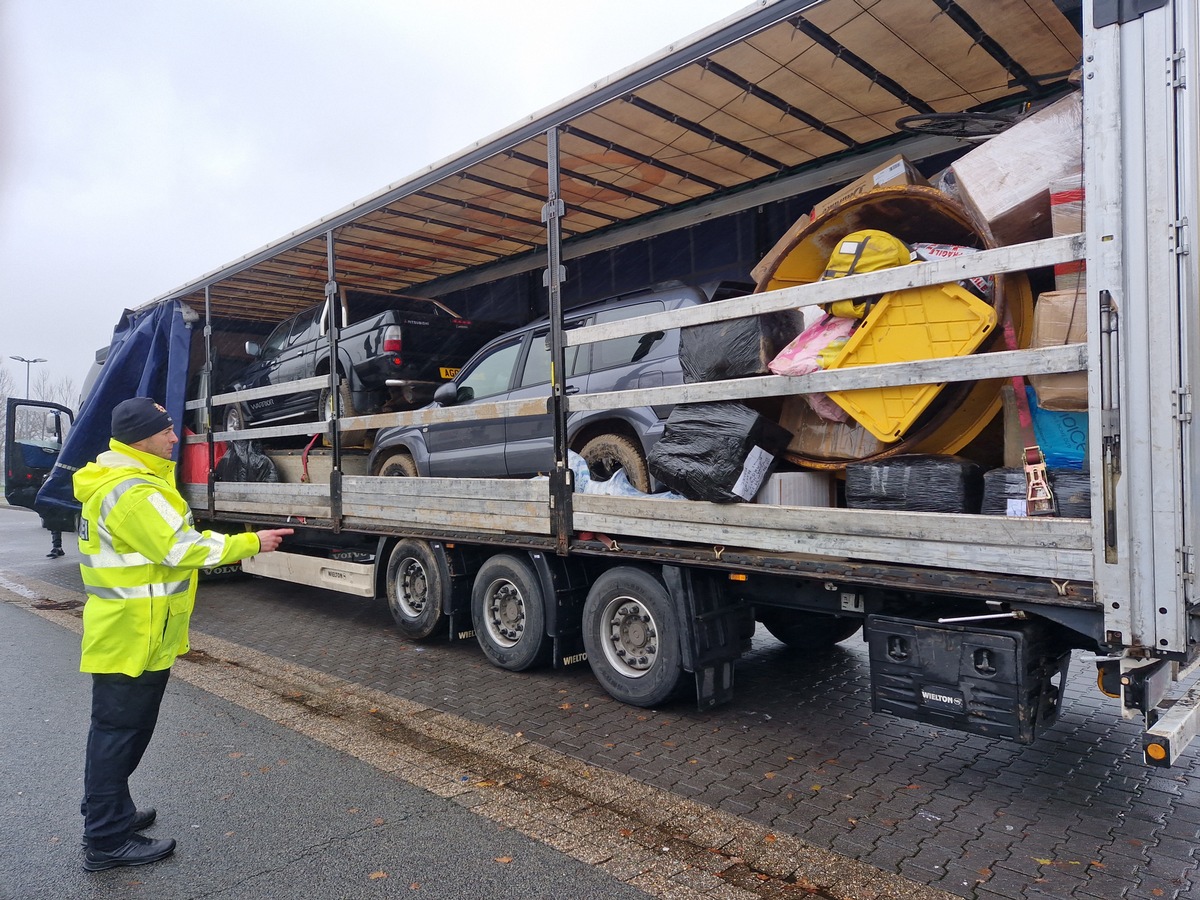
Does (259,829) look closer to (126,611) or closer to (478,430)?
(126,611)

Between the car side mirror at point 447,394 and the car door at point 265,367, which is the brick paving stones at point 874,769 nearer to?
the car side mirror at point 447,394

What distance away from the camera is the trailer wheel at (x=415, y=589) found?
6.50 meters

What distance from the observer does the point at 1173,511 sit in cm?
289

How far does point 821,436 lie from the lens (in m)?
4.28

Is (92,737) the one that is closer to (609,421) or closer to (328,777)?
(328,777)

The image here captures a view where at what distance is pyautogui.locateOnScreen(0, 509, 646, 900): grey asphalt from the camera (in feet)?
10.2

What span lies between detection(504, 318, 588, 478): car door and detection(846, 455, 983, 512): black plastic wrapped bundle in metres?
2.50

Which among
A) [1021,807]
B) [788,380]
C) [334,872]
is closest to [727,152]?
[788,380]

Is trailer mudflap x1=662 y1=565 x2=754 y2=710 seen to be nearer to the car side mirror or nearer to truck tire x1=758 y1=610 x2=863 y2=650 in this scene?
truck tire x1=758 y1=610 x2=863 y2=650

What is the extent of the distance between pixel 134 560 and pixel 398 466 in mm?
4428

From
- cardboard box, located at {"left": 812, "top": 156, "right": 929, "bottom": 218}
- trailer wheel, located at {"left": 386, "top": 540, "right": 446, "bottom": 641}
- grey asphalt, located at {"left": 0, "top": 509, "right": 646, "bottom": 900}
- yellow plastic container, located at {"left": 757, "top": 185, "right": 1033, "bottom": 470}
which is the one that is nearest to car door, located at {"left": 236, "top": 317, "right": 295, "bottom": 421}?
trailer wheel, located at {"left": 386, "top": 540, "right": 446, "bottom": 641}

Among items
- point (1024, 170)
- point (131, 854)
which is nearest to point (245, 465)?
point (131, 854)

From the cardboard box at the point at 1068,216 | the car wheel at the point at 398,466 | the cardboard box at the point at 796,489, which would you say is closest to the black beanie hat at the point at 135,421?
the cardboard box at the point at 796,489

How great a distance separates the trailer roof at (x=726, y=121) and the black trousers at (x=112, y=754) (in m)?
3.92
